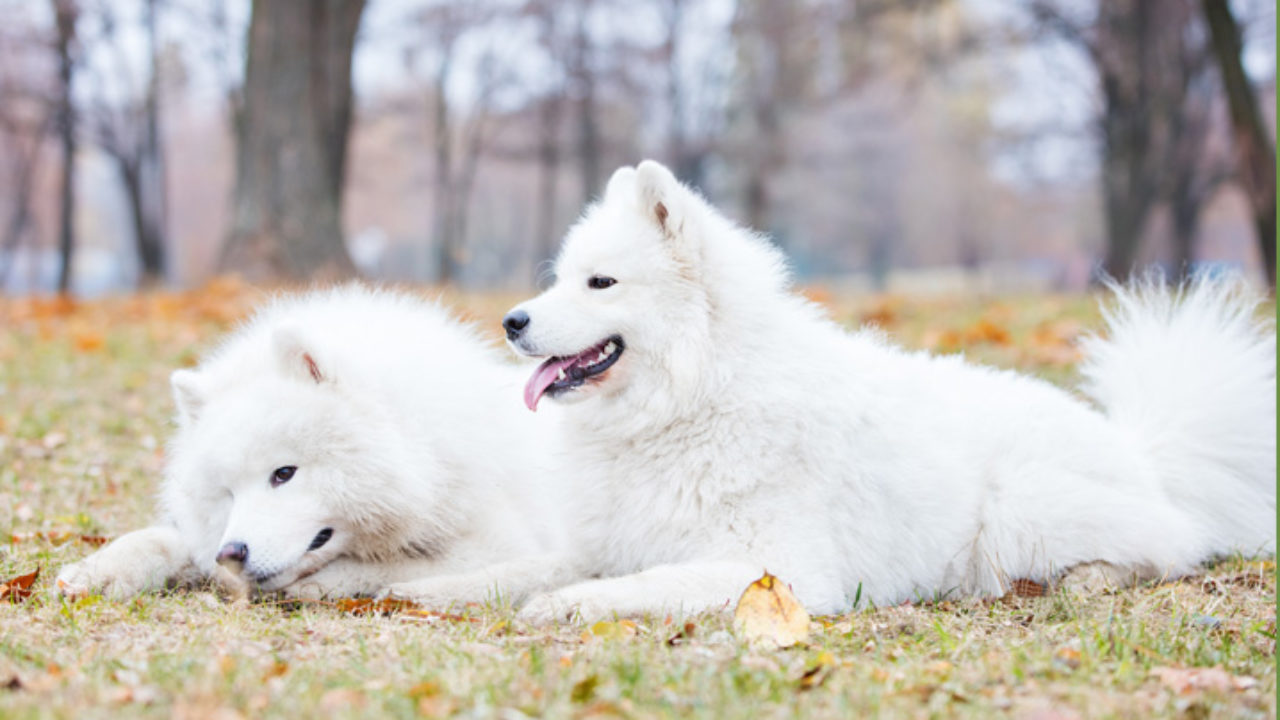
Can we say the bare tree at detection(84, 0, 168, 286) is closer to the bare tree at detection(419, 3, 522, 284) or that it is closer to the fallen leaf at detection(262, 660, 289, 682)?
the bare tree at detection(419, 3, 522, 284)

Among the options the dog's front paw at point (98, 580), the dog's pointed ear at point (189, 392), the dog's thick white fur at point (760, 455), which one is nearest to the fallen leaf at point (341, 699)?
the dog's thick white fur at point (760, 455)

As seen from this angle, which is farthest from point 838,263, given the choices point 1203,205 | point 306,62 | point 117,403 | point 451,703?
point 451,703

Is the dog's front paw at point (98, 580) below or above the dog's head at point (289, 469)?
below

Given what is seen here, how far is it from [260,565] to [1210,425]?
12.9ft

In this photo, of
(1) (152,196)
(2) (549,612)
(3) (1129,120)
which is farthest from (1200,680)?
(1) (152,196)

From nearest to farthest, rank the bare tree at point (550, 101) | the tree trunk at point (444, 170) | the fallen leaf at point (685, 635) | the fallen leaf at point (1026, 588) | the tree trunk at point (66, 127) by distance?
the fallen leaf at point (685, 635) < the fallen leaf at point (1026, 588) < the tree trunk at point (66, 127) < the bare tree at point (550, 101) < the tree trunk at point (444, 170)

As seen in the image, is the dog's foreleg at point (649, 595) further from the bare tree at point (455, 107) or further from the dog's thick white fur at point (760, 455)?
the bare tree at point (455, 107)

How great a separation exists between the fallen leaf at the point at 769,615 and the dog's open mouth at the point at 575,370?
3.16 feet

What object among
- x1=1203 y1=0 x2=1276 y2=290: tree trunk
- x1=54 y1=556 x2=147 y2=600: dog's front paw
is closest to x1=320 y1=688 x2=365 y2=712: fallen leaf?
x1=54 y1=556 x2=147 y2=600: dog's front paw

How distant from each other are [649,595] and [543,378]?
86cm

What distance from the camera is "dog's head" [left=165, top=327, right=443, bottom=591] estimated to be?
12.3 feet

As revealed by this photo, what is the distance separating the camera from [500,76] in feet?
103

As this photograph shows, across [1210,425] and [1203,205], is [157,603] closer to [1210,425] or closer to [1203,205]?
[1210,425]

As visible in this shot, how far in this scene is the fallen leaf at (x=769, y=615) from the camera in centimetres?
314
